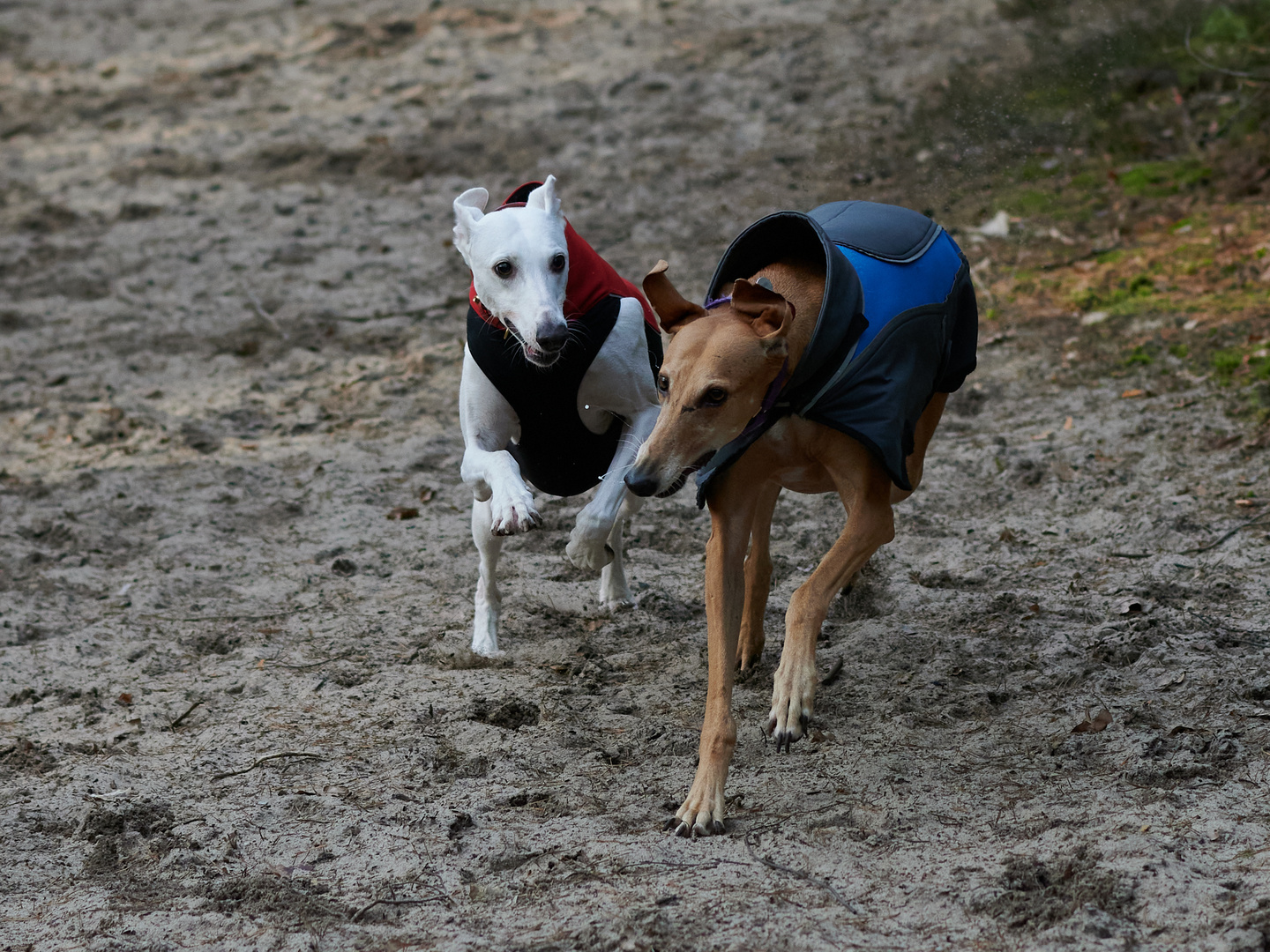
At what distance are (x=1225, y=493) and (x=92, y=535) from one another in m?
4.98

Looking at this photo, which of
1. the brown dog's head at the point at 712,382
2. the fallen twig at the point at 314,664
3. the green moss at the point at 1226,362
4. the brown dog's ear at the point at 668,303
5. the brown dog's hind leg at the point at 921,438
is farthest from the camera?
the green moss at the point at 1226,362

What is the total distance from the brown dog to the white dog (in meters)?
0.59

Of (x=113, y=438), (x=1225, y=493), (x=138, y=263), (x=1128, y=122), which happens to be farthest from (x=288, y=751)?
(x=1128, y=122)

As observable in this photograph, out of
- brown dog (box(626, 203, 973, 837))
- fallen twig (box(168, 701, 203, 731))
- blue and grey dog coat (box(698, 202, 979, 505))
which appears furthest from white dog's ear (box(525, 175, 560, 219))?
fallen twig (box(168, 701, 203, 731))

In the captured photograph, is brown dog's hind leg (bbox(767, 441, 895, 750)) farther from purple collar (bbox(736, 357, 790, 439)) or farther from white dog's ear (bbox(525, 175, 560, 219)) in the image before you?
white dog's ear (bbox(525, 175, 560, 219))

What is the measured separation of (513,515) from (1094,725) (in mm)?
1839

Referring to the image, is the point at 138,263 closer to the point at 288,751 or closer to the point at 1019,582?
the point at 288,751

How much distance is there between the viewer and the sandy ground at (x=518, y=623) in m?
2.84

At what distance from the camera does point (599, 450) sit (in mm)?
4266

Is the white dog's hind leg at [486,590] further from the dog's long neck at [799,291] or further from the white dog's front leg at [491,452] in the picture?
the dog's long neck at [799,291]

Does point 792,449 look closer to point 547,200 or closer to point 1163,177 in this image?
point 547,200

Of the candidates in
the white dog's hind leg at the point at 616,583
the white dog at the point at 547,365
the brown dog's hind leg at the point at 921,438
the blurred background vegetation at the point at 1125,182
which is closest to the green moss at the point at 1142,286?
the blurred background vegetation at the point at 1125,182

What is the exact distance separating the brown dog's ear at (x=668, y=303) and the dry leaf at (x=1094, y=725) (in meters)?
1.66

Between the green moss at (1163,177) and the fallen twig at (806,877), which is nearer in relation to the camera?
the fallen twig at (806,877)
